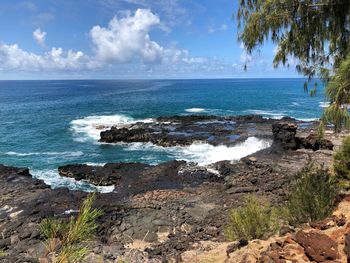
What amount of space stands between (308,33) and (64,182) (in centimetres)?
2077

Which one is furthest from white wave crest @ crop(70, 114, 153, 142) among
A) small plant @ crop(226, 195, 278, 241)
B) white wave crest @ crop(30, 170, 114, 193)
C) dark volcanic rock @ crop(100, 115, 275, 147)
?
small plant @ crop(226, 195, 278, 241)

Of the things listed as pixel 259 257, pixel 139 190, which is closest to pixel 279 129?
pixel 139 190

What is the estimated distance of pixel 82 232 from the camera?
3.29 m

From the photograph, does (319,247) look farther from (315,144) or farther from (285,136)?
(285,136)

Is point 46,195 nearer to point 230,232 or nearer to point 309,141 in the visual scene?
point 230,232

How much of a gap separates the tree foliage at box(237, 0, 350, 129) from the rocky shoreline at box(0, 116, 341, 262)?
242 inches

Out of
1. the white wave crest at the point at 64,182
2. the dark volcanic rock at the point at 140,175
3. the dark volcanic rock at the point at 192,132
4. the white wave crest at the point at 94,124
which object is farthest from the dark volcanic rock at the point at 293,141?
the white wave crest at the point at 94,124

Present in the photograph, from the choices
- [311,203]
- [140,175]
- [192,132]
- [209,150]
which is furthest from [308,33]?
[192,132]

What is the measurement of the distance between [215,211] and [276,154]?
12.9 m

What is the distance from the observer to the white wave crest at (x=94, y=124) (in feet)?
137

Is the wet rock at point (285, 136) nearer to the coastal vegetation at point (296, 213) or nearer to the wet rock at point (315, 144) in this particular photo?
the wet rock at point (315, 144)

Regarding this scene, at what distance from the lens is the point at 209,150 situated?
32500mm

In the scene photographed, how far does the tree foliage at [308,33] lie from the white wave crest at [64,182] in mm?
15664

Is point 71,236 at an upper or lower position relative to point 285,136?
upper
